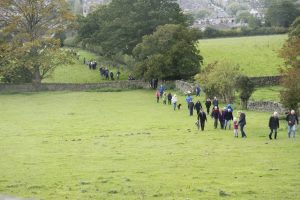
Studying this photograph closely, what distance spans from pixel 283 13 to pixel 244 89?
86.0 meters

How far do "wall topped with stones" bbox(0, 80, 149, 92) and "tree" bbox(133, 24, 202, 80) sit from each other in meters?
1.51

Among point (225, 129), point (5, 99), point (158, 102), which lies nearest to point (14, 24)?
point (5, 99)

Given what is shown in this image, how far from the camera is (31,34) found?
240ft

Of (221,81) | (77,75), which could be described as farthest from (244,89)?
(77,75)

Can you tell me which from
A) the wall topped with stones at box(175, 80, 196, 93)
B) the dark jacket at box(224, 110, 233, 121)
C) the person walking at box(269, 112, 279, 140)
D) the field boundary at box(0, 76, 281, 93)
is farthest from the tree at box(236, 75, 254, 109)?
the field boundary at box(0, 76, 281, 93)

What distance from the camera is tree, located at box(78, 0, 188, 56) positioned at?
79688mm

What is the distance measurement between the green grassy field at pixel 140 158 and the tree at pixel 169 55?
66.6 feet

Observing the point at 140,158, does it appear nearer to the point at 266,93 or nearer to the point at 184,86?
the point at 184,86

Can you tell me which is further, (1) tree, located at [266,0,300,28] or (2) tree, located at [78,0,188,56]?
(1) tree, located at [266,0,300,28]

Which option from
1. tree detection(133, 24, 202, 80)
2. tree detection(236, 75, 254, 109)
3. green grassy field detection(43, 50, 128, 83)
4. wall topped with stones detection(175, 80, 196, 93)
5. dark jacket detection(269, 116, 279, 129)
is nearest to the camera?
dark jacket detection(269, 116, 279, 129)

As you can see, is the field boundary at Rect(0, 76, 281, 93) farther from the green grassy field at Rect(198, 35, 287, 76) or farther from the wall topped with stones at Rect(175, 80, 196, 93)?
the green grassy field at Rect(198, 35, 287, 76)

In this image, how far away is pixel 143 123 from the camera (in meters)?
42.2

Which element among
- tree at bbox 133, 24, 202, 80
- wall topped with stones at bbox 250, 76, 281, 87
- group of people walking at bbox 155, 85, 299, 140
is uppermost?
tree at bbox 133, 24, 202, 80

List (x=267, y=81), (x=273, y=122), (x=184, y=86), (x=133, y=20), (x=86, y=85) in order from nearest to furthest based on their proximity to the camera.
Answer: (x=273, y=122)
(x=184, y=86)
(x=267, y=81)
(x=86, y=85)
(x=133, y=20)
